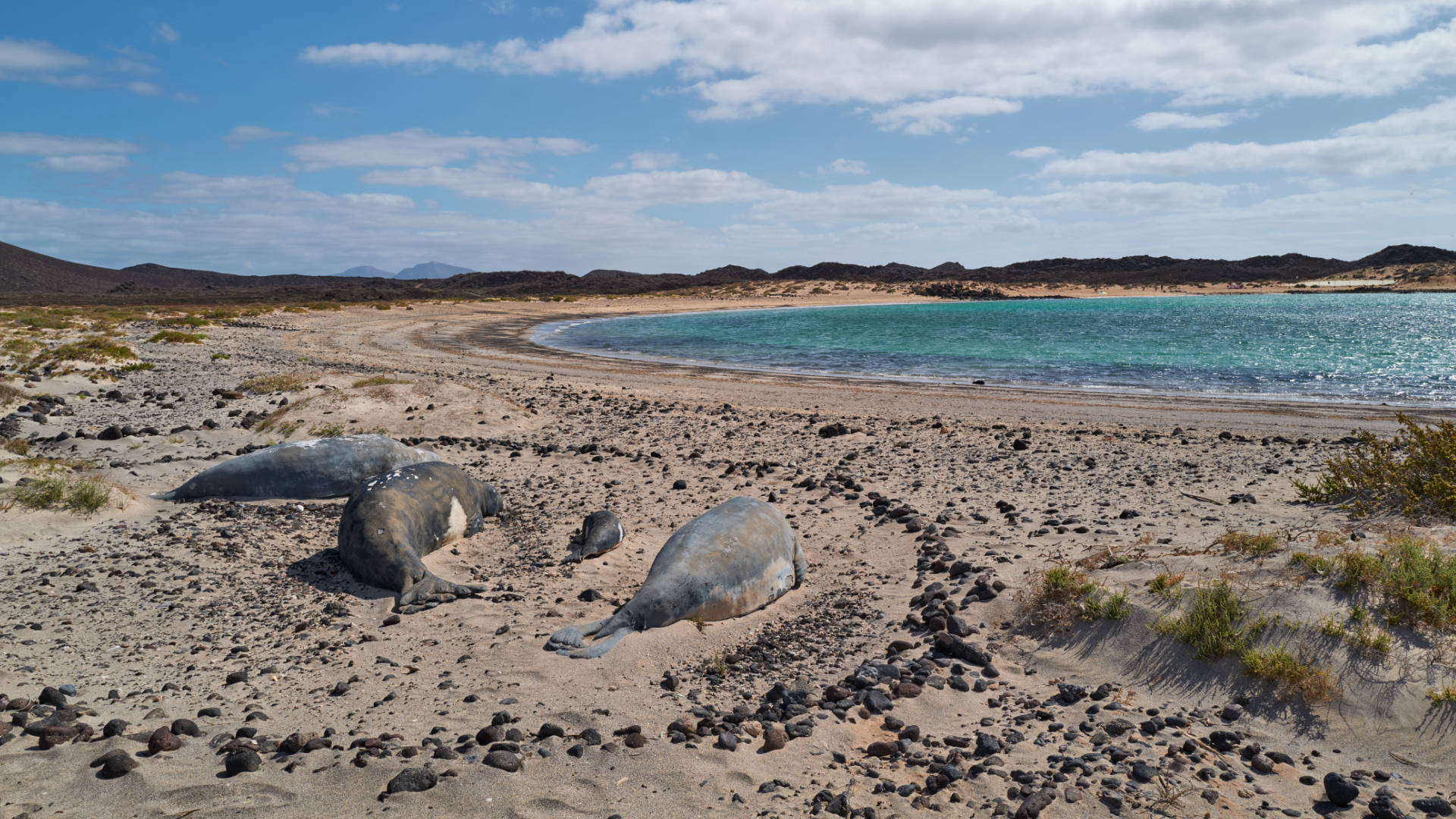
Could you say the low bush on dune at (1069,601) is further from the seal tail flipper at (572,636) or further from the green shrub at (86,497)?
the green shrub at (86,497)

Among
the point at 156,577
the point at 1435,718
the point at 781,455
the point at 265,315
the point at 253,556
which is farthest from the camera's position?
the point at 265,315

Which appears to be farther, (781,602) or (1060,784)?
(781,602)

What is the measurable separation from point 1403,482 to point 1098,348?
100 feet

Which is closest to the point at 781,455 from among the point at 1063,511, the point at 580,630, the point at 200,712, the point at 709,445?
the point at 709,445

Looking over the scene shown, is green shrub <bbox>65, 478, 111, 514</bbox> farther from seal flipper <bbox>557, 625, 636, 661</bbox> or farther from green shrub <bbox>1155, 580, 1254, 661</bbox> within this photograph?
green shrub <bbox>1155, 580, 1254, 661</bbox>

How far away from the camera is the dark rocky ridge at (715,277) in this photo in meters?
118

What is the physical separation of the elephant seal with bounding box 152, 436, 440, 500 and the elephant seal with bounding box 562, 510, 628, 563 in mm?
2351

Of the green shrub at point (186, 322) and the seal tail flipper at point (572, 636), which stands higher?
the green shrub at point (186, 322)

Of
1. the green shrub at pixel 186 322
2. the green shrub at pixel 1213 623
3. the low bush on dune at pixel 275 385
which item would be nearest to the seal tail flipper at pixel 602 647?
the green shrub at pixel 1213 623

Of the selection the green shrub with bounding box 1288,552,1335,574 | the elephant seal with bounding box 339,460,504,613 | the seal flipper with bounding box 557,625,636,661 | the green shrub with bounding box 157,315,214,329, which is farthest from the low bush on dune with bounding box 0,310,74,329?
the green shrub with bounding box 1288,552,1335,574

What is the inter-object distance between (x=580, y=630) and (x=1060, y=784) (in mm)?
3371

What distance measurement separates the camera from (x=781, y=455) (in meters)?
12.1

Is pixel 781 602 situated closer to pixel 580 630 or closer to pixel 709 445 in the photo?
pixel 580 630

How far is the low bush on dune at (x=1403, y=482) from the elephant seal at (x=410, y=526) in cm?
862
